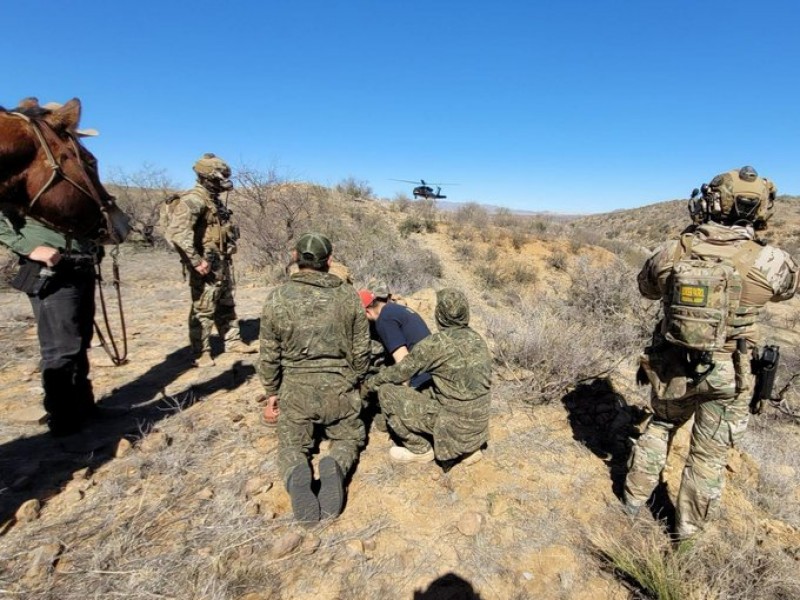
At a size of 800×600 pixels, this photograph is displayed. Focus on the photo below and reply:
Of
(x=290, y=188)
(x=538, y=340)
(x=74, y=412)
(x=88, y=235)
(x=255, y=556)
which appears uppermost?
(x=290, y=188)

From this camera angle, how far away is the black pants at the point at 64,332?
2570 mm

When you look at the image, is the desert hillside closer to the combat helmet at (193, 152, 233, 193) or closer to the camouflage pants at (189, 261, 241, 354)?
the camouflage pants at (189, 261, 241, 354)

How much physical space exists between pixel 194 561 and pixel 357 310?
1.58 m

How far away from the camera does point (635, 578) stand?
1904mm

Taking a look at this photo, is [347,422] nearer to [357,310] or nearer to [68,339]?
[357,310]

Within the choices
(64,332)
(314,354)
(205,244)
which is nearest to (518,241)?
Result: (205,244)

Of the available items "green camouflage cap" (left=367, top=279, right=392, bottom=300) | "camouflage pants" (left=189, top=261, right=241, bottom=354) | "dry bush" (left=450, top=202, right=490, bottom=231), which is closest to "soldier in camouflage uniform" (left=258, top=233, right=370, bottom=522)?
"green camouflage cap" (left=367, top=279, right=392, bottom=300)

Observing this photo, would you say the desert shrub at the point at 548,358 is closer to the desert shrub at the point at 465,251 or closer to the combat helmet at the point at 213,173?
the combat helmet at the point at 213,173

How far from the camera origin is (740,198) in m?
1.96

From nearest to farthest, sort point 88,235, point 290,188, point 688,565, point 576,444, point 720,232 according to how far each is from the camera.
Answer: point 688,565, point 720,232, point 88,235, point 576,444, point 290,188

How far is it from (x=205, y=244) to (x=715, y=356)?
4090mm

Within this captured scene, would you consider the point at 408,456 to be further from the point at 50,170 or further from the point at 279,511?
the point at 50,170

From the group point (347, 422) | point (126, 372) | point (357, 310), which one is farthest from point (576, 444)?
point (126, 372)

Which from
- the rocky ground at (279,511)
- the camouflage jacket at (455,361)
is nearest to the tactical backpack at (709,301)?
the camouflage jacket at (455,361)
